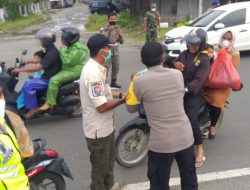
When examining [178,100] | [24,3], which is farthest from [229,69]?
[24,3]

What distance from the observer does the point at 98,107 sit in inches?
137

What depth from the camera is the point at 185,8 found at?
71.4 ft

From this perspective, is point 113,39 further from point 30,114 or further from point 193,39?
point 193,39

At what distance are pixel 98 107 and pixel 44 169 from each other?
76cm

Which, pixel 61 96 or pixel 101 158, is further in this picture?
pixel 61 96

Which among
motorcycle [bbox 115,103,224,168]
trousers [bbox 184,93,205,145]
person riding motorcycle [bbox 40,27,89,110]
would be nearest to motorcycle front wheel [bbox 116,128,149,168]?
motorcycle [bbox 115,103,224,168]

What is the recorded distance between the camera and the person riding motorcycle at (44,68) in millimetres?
6000

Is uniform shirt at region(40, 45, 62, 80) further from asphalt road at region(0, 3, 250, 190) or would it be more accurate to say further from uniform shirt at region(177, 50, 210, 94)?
uniform shirt at region(177, 50, 210, 94)

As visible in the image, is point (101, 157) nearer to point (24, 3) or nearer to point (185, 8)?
point (185, 8)

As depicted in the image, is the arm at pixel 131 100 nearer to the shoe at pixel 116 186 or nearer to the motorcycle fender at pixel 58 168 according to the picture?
the motorcycle fender at pixel 58 168

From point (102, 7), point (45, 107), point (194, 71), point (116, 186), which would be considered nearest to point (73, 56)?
point (45, 107)

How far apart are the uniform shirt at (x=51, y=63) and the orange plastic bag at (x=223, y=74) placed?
259 centimetres

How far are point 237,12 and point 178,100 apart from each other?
29.7 ft

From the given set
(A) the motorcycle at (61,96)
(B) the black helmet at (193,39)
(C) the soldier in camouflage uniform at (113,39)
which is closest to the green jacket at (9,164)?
(B) the black helmet at (193,39)
